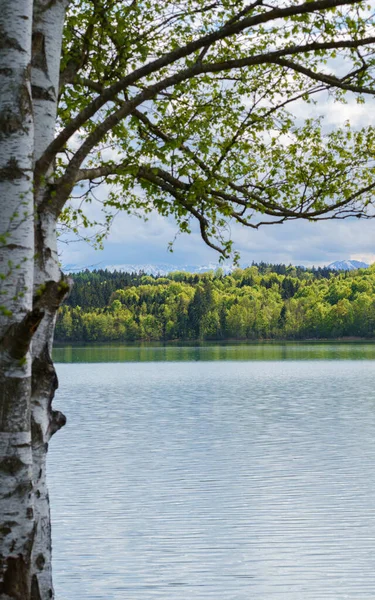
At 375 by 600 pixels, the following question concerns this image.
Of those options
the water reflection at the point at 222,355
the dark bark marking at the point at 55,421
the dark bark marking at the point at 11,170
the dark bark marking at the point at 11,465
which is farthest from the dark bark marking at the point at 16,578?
the water reflection at the point at 222,355

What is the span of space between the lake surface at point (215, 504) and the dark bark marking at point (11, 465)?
9.26 metres

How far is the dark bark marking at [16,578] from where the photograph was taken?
6.44 metres

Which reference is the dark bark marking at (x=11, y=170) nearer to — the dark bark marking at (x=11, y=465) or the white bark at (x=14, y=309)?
the white bark at (x=14, y=309)

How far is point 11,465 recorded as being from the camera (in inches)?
253

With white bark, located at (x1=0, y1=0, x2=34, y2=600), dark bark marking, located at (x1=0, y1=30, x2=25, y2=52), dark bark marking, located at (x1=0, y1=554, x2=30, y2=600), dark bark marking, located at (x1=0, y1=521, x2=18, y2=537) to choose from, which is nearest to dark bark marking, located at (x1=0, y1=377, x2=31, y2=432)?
white bark, located at (x1=0, y1=0, x2=34, y2=600)

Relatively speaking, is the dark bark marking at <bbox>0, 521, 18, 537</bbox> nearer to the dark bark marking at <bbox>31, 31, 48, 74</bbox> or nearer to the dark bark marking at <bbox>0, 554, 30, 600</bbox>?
the dark bark marking at <bbox>0, 554, 30, 600</bbox>

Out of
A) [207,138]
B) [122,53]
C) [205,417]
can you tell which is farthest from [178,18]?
[205,417]

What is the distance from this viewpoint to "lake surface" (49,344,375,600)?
1587 cm

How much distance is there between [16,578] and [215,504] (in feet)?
51.7

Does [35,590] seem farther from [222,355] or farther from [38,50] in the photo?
[222,355]

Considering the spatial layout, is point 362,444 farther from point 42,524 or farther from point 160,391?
point 160,391

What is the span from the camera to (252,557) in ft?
56.3

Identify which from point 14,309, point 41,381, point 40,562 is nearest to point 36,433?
point 41,381

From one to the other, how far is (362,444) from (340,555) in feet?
48.2
